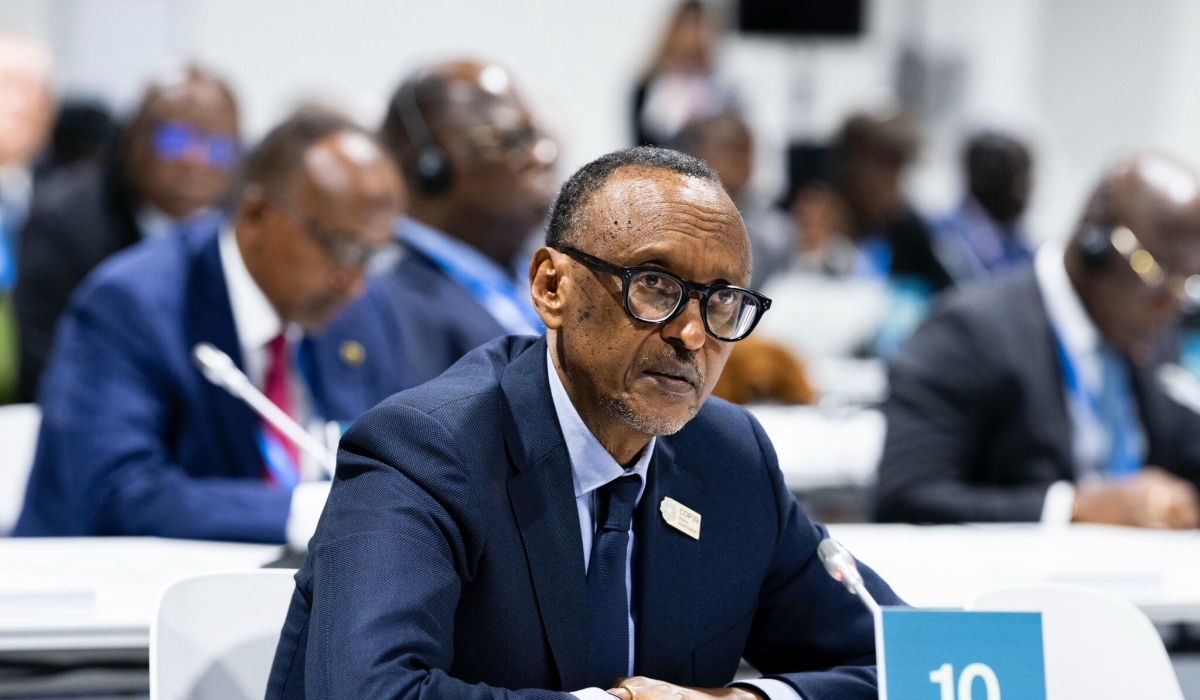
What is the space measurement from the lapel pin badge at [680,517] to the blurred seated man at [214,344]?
1046mm

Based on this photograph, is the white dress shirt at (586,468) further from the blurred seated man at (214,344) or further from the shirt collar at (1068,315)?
the shirt collar at (1068,315)

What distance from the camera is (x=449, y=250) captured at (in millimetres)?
3121

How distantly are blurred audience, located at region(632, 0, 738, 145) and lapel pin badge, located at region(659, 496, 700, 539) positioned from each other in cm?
512

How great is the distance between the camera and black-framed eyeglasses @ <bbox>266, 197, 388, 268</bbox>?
271 cm

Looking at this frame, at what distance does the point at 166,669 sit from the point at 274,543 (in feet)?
2.65

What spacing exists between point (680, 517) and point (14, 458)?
191cm

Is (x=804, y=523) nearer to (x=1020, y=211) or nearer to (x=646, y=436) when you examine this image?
(x=646, y=436)

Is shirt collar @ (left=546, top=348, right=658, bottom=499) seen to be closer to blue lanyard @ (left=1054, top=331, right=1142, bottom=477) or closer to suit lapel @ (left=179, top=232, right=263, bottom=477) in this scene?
suit lapel @ (left=179, top=232, right=263, bottom=477)

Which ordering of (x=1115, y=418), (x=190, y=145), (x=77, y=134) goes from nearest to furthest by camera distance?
1. (x=1115, y=418)
2. (x=190, y=145)
3. (x=77, y=134)

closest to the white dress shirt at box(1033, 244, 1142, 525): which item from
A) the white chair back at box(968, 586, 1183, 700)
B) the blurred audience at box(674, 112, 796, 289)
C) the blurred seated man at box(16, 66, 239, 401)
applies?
the white chair back at box(968, 586, 1183, 700)

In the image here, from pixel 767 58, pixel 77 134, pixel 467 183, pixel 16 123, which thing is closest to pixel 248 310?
pixel 467 183

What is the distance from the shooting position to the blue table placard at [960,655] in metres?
1.39

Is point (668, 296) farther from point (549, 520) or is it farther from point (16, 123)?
point (16, 123)

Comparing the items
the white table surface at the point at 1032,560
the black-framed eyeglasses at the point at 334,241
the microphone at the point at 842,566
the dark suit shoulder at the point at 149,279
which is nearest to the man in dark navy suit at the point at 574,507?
the microphone at the point at 842,566
